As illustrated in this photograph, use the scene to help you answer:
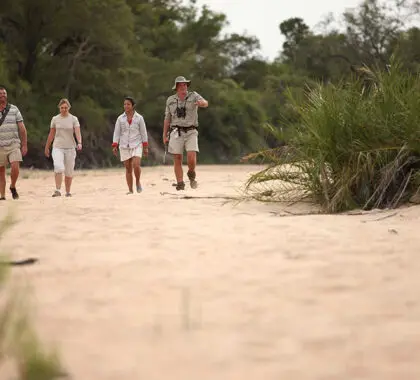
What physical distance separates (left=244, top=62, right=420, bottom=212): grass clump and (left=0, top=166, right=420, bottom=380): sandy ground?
4.27ft

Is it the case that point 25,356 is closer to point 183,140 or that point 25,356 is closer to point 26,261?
point 26,261

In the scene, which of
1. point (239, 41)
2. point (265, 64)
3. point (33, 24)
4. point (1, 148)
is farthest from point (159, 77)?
point (1, 148)

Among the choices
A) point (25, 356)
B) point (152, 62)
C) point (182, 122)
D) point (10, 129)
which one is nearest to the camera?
point (25, 356)

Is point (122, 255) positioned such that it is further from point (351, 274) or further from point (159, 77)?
point (159, 77)

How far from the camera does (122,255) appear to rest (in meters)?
4.29

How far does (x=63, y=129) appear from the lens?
10.3m

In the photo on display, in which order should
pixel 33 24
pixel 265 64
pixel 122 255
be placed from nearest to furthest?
1. pixel 122 255
2. pixel 33 24
3. pixel 265 64

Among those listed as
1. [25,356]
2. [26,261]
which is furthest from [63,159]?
[25,356]

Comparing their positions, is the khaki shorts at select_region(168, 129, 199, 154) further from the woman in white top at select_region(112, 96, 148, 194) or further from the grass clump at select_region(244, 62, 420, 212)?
the grass clump at select_region(244, 62, 420, 212)

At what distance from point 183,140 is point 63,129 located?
1947mm

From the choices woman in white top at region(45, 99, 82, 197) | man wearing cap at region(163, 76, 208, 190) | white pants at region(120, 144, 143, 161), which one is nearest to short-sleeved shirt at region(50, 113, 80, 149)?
woman in white top at region(45, 99, 82, 197)

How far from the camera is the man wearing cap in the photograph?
1064 centimetres

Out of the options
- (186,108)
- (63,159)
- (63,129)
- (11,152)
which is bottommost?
(63,159)

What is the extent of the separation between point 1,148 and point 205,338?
7.95 metres
